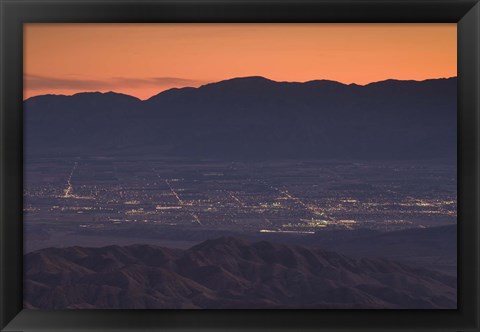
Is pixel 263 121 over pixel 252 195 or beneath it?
over

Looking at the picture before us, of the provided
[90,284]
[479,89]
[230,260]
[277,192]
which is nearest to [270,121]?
[277,192]

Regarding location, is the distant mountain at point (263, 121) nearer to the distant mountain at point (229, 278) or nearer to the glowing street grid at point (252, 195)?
the glowing street grid at point (252, 195)

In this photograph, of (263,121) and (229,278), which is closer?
(229,278)

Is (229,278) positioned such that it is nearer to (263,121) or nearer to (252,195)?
(252,195)

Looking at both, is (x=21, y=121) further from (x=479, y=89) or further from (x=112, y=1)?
(x=479, y=89)

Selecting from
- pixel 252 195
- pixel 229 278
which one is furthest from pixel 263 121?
pixel 229 278


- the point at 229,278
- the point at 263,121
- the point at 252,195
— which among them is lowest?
the point at 229,278
